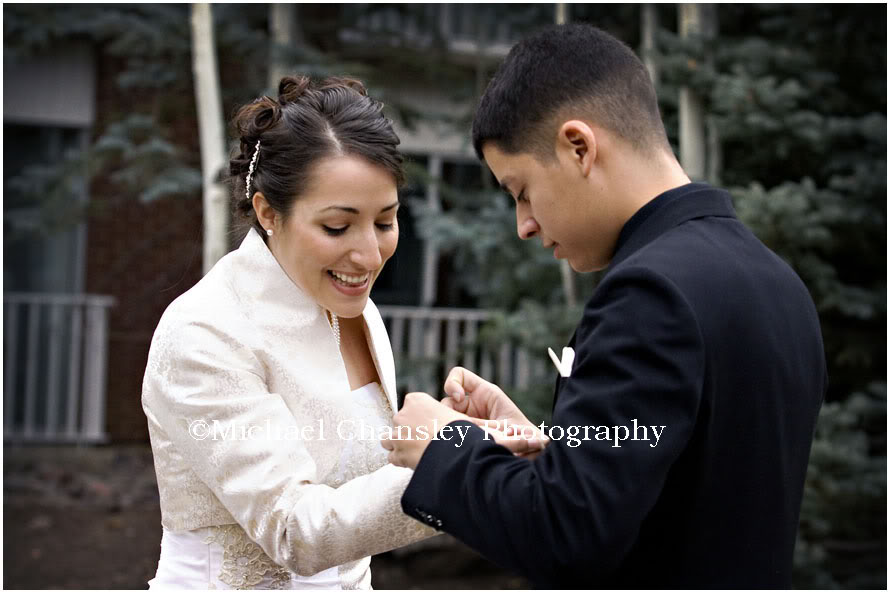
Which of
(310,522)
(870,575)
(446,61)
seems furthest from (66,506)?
(310,522)

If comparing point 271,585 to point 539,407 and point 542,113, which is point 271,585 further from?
point 539,407

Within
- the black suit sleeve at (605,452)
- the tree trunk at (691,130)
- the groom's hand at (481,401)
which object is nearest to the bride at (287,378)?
the groom's hand at (481,401)

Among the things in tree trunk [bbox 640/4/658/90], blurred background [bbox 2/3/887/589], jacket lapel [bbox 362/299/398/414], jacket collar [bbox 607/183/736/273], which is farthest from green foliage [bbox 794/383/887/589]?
jacket collar [bbox 607/183/736/273]

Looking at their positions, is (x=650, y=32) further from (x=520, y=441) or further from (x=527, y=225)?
(x=520, y=441)

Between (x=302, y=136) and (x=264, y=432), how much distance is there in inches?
29.7

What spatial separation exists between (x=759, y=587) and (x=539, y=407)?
427 centimetres

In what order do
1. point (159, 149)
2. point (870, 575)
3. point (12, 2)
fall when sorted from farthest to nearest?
point (12, 2), point (159, 149), point (870, 575)

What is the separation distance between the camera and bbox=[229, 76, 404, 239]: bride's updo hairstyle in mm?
2387

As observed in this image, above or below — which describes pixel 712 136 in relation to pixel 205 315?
above

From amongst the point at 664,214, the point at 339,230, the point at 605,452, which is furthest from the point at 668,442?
the point at 339,230

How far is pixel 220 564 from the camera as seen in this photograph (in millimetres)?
2320

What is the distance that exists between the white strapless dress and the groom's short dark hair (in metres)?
0.96

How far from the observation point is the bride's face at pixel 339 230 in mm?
2354

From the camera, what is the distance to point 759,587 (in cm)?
168
